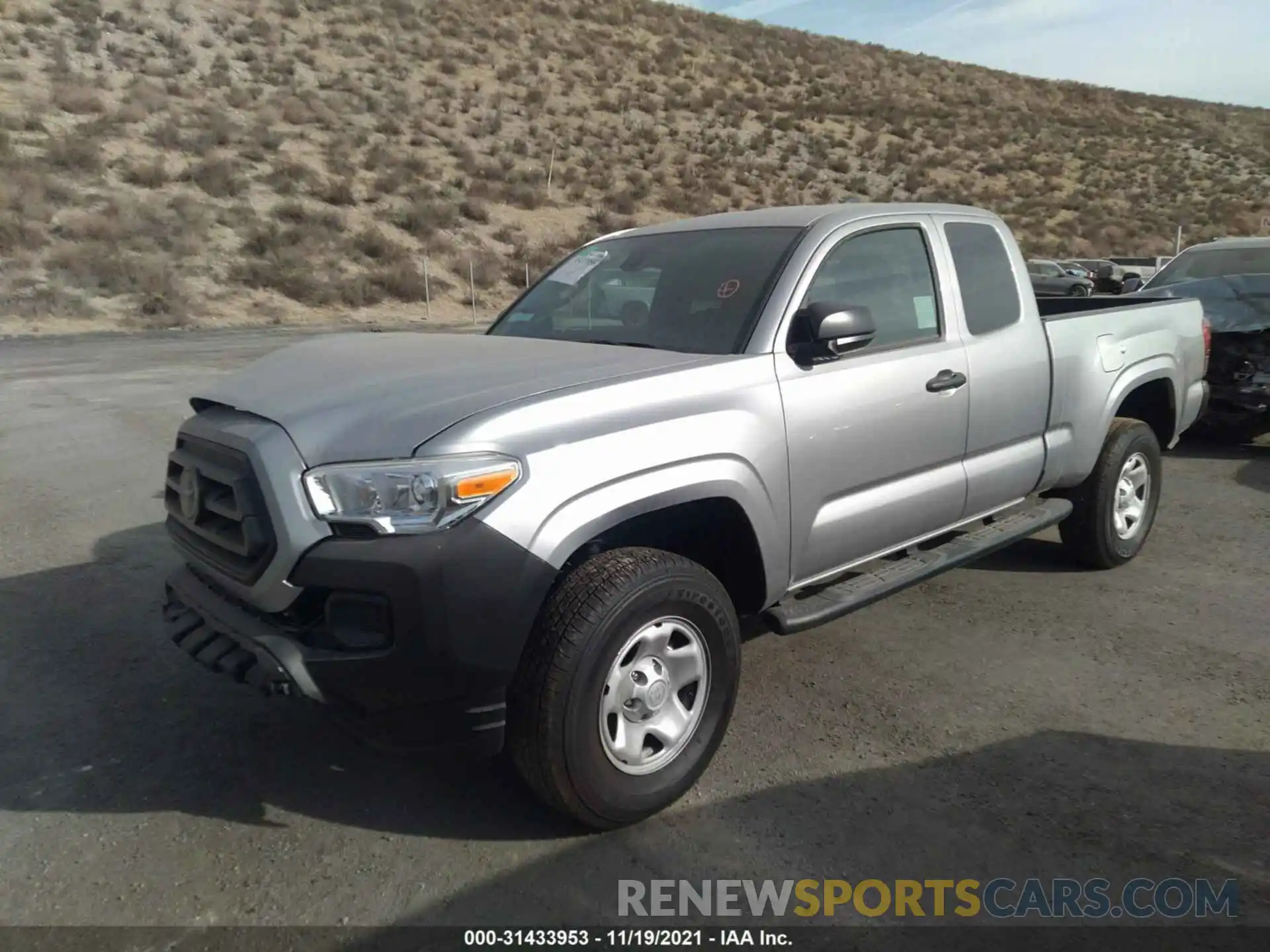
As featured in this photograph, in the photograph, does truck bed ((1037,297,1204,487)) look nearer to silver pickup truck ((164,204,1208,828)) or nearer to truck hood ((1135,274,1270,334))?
silver pickup truck ((164,204,1208,828))

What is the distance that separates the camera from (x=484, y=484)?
290 cm

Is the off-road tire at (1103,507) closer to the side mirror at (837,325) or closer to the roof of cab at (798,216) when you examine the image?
the roof of cab at (798,216)

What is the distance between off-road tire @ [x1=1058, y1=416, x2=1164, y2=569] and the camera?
5520 mm

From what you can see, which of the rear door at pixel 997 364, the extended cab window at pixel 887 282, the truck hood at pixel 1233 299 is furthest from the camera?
the truck hood at pixel 1233 299

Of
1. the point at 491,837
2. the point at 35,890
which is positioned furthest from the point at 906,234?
the point at 35,890

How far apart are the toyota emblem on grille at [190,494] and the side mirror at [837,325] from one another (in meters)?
2.21

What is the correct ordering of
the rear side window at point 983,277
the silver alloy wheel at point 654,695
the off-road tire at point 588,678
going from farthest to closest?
the rear side window at point 983,277
the silver alloy wheel at point 654,695
the off-road tire at point 588,678

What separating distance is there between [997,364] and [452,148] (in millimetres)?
28588

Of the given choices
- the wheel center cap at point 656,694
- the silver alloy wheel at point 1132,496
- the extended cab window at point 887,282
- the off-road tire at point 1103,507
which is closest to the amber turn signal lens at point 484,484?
the wheel center cap at point 656,694

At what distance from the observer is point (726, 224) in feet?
14.8

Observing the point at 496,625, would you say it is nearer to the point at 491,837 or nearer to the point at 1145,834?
the point at 491,837

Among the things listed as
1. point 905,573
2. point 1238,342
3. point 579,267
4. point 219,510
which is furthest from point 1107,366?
point 219,510

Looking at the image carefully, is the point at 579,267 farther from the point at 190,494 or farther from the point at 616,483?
the point at 190,494

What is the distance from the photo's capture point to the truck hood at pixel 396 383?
9.87 feet
